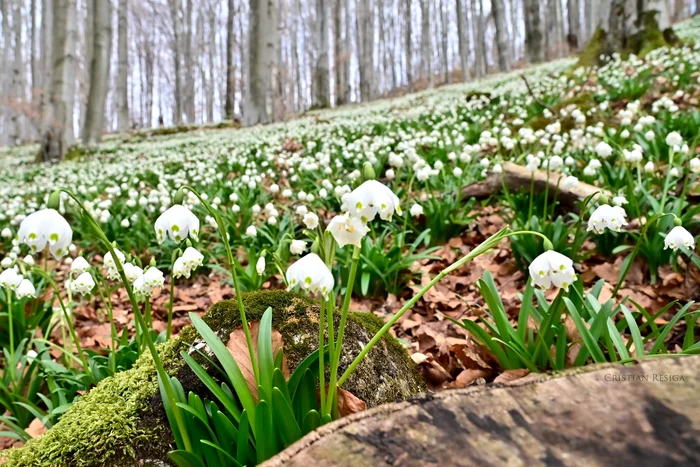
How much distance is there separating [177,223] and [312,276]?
436 mm

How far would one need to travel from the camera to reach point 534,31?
20.1m

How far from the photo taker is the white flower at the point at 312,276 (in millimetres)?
1076

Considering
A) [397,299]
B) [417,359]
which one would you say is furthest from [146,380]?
[397,299]

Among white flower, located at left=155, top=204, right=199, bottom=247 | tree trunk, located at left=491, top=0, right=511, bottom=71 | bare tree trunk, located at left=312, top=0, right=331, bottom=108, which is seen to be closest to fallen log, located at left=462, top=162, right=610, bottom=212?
white flower, located at left=155, top=204, right=199, bottom=247

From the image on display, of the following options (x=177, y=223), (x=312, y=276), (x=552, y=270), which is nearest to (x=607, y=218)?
(x=552, y=270)

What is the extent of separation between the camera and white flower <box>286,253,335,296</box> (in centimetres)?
108

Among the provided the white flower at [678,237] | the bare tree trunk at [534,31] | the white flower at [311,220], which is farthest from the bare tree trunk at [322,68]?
the white flower at [678,237]

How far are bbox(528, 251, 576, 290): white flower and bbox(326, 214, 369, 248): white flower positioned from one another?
516 mm

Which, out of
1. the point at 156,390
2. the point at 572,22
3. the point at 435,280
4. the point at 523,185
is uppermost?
A: the point at 572,22

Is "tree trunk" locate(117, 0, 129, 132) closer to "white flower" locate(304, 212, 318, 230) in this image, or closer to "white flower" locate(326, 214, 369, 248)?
"white flower" locate(304, 212, 318, 230)

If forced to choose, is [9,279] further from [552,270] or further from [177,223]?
[552,270]

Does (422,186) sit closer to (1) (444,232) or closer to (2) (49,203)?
(1) (444,232)

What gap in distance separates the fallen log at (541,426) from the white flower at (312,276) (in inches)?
12.6

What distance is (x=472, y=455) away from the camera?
732 mm
